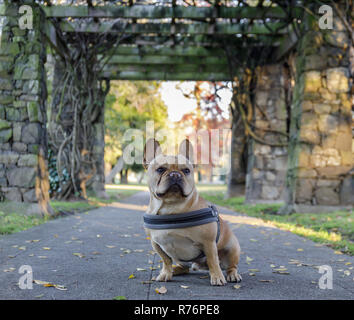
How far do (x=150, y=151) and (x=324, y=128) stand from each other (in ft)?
18.9

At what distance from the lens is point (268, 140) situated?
1101 cm

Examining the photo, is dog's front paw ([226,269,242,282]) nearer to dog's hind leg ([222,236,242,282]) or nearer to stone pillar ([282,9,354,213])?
dog's hind leg ([222,236,242,282])

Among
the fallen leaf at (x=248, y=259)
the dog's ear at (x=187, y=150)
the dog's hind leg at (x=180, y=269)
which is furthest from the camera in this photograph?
the fallen leaf at (x=248, y=259)

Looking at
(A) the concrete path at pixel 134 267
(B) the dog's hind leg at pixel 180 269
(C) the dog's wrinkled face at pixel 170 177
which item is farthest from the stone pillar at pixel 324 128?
(C) the dog's wrinkled face at pixel 170 177

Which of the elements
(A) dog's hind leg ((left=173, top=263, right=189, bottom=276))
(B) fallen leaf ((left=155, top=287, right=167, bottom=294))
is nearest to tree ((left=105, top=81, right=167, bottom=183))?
(A) dog's hind leg ((left=173, top=263, right=189, bottom=276))

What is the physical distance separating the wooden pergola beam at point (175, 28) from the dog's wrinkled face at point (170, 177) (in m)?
7.37

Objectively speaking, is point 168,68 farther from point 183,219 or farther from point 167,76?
point 183,219

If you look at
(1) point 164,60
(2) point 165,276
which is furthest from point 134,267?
(1) point 164,60

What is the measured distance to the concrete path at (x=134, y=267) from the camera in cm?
261

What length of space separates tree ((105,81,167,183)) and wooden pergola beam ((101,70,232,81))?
274 cm

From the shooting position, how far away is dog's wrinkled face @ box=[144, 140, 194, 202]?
2.54 m

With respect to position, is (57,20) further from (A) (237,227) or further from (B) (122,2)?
(A) (237,227)

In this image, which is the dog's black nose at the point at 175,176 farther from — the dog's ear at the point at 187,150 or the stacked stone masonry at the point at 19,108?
the stacked stone masonry at the point at 19,108
